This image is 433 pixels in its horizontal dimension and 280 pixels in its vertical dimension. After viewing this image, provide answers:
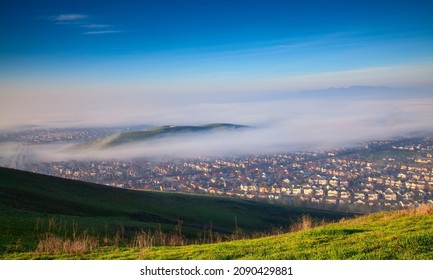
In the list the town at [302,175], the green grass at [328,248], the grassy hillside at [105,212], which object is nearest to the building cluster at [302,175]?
the town at [302,175]

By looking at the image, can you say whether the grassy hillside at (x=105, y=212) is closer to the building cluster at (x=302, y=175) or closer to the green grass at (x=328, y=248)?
the green grass at (x=328, y=248)

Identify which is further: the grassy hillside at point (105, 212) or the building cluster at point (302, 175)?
the building cluster at point (302, 175)

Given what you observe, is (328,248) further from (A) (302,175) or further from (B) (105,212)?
(A) (302,175)

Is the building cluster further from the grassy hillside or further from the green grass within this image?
the green grass

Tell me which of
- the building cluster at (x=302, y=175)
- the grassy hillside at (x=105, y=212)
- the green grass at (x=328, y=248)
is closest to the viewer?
the green grass at (x=328, y=248)

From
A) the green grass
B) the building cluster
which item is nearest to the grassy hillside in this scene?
the green grass
